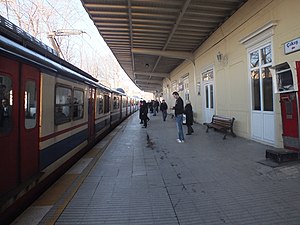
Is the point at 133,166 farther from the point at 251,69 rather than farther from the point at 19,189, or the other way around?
the point at 251,69

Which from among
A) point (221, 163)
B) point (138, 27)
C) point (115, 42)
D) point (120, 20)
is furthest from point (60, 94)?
point (115, 42)

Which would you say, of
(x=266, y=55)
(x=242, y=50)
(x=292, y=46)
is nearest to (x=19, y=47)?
(x=292, y=46)

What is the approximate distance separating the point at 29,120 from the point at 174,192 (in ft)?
8.80

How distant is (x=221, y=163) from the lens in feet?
20.1

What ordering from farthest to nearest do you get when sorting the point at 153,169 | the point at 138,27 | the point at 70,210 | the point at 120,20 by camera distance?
the point at 138,27 → the point at 120,20 → the point at 153,169 → the point at 70,210

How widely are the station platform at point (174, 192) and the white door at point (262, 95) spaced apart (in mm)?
1557

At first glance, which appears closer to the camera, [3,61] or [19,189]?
[3,61]

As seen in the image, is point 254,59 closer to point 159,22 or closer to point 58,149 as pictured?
point 159,22

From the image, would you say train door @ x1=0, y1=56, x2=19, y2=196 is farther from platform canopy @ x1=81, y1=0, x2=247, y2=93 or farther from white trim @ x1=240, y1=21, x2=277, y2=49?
platform canopy @ x1=81, y1=0, x2=247, y2=93

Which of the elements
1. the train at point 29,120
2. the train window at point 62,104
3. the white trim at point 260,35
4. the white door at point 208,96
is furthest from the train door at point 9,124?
the white door at point 208,96

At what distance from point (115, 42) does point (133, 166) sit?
11.3 m

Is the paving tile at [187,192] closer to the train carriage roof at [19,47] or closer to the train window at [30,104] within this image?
the train window at [30,104]

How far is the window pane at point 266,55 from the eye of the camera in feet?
25.6

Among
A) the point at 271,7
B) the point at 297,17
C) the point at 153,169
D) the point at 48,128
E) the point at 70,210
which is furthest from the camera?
the point at 271,7
